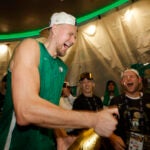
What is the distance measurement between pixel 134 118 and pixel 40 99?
215 centimetres

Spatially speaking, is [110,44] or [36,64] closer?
[36,64]

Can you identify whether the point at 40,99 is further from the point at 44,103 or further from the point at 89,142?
the point at 89,142

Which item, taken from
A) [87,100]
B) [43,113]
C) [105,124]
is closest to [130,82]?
[87,100]

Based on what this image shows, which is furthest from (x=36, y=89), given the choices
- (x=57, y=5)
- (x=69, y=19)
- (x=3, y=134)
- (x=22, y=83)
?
(x=57, y=5)

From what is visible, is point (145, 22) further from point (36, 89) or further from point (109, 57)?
point (36, 89)

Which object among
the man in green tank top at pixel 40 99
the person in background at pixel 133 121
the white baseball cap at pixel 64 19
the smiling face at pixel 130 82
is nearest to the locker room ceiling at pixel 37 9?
the smiling face at pixel 130 82

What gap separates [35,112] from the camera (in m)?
1.15

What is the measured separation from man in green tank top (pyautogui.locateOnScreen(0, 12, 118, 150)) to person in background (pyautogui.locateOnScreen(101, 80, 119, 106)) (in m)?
2.92

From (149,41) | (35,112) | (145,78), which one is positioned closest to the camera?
(35,112)

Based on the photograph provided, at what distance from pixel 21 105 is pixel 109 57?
402 cm

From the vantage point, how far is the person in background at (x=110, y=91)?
473cm

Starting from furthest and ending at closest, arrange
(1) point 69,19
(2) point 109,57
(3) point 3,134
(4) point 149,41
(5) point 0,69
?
(5) point 0,69 < (2) point 109,57 < (4) point 149,41 < (1) point 69,19 < (3) point 3,134

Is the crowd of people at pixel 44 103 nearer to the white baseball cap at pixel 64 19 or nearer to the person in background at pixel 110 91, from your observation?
the white baseball cap at pixel 64 19

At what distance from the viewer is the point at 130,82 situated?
11.6ft
